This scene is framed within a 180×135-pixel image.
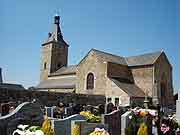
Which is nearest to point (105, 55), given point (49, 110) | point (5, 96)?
point (5, 96)

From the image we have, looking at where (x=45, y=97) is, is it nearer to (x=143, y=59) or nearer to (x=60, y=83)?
(x=60, y=83)

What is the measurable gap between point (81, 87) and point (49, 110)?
892 inches

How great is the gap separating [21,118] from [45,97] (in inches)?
705

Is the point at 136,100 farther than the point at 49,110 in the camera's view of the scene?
Yes

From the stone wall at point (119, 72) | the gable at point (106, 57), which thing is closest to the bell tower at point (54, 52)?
the gable at point (106, 57)

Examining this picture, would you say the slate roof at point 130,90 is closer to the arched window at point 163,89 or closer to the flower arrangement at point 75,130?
the arched window at point 163,89

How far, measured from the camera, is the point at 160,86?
127 ft

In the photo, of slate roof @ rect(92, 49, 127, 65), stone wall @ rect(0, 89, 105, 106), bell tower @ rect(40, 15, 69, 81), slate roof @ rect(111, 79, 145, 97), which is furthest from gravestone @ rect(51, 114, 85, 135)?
bell tower @ rect(40, 15, 69, 81)

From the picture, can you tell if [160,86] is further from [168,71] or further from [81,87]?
[81,87]

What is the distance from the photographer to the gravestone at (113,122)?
10768 millimetres

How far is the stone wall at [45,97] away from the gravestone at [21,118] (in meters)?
14.0

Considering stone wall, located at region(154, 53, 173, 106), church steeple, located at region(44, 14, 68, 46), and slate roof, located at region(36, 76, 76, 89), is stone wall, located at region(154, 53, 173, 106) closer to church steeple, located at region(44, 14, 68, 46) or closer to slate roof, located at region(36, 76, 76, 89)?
slate roof, located at region(36, 76, 76, 89)

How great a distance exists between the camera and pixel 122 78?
128ft

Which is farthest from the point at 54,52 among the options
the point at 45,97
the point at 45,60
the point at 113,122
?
the point at 113,122
